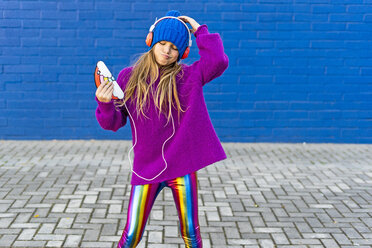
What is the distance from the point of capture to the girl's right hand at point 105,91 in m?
2.44

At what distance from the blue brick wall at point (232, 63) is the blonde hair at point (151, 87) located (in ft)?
14.8

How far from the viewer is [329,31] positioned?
745cm

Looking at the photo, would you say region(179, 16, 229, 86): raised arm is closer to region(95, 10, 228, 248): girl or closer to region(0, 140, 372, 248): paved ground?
region(95, 10, 228, 248): girl

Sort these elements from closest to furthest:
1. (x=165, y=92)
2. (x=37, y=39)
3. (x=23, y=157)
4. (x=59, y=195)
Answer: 1. (x=165, y=92)
2. (x=59, y=195)
3. (x=23, y=157)
4. (x=37, y=39)

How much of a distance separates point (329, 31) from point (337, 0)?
1.72ft

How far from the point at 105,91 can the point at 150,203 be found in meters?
0.79

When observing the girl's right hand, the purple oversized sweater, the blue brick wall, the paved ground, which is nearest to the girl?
the purple oversized sweater

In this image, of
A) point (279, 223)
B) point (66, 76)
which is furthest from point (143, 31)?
point (279, 223)

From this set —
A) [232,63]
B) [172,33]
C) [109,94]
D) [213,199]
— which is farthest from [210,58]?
[232,63]

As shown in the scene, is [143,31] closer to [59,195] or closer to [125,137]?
[125,137]

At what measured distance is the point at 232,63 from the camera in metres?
7.40

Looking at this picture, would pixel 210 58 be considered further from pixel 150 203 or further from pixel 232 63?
pixel 232 63

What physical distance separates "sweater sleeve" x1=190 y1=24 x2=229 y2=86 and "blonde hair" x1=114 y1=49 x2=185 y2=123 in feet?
0.46

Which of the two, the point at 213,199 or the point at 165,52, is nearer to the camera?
the point at 165,52
